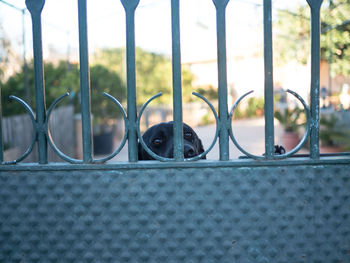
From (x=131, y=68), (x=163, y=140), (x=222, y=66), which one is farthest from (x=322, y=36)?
(x=131, y=68)

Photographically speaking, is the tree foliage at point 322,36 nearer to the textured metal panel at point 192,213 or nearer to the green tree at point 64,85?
the green tree at point 64,85

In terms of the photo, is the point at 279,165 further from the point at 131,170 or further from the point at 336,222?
the point at 131,170

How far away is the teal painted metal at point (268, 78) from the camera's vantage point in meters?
1.54

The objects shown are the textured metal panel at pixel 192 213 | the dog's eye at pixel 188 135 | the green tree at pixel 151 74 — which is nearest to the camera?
the textured metal panel at pixel 192 213

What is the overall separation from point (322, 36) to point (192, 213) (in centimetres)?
968

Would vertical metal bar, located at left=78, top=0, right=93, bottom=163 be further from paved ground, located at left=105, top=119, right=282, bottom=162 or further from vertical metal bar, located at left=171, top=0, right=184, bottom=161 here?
paved ground, located at left=105, top=119, right=282, bottom=162

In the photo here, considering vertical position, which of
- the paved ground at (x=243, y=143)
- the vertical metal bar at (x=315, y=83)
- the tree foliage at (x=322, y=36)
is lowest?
the paved ground at (x=243, y=143)

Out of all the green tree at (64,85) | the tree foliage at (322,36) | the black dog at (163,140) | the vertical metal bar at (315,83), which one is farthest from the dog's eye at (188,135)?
the green tree at (64,85)

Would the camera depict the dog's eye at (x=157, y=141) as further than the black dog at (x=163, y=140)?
Yes


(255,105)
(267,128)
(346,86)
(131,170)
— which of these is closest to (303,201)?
(267,128)

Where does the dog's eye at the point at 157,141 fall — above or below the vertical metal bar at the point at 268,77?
below

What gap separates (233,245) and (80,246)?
25.7 inches

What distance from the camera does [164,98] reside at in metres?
27.5

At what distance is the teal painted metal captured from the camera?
154 centimetres
